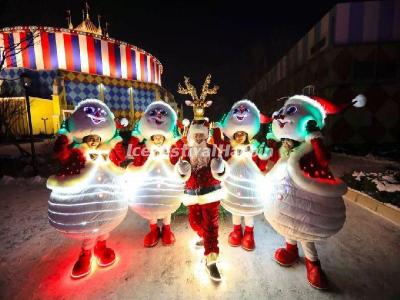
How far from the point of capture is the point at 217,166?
274 centimetres

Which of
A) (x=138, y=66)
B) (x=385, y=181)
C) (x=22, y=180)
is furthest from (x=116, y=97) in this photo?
(x=385, y=181)

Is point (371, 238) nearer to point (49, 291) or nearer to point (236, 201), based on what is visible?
point (236, 201)

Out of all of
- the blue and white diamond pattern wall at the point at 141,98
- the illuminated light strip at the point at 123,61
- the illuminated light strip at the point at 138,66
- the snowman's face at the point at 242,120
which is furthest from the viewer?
the illuminated light strip at the point at 138,66

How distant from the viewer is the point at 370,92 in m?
11.0

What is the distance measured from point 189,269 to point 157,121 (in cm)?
190

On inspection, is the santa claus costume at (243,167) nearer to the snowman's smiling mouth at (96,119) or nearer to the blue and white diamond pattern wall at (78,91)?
the snowman's smiling mouth at (96,119)

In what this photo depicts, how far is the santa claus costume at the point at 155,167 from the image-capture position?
3.07m

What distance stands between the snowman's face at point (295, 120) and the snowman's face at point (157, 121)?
1.43 metres

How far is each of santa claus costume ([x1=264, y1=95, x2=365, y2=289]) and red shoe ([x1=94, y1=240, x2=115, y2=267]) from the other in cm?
207

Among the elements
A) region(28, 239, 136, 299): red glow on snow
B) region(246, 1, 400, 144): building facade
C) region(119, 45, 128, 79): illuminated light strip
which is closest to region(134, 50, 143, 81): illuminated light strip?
region(119, 45, 128, 79): illuminated light strip

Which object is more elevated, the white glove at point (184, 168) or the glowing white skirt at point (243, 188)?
the white glove at point (184, 168)

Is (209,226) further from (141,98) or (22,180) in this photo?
(141,98)

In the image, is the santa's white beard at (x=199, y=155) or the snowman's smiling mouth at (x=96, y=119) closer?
the snowman's smiling mouth at (x=96, y=119)

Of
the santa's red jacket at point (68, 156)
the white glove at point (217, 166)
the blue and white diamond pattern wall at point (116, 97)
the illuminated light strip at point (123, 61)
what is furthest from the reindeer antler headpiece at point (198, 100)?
the illuminated light strip at point (123, 61)
